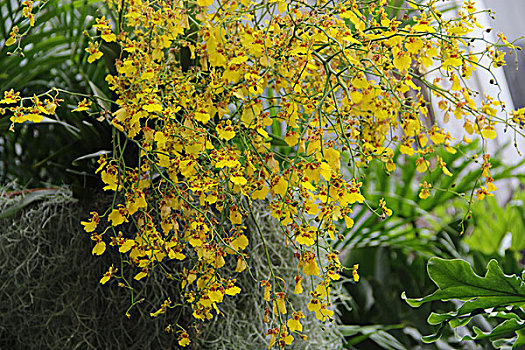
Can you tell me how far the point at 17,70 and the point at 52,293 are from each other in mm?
386

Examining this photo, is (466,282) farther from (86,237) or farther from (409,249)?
(409,249)

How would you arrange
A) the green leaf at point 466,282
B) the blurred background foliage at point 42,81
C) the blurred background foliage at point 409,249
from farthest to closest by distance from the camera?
the blurred background foliage at point 409,249 < the blurred background foliage at point 42,81 < the green leaf at point 466,282

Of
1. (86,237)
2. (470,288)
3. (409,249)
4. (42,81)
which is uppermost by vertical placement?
(42,81)

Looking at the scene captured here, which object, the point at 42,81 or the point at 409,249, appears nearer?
the point at 42,81

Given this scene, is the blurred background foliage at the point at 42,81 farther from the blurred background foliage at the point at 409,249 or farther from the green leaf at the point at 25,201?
the blurred background foliage at the point at 409,249

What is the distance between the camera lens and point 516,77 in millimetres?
1418

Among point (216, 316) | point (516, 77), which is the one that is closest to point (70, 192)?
point (216, 316)

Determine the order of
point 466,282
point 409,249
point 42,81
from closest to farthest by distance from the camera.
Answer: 1. point 466,282
2. point 42,81
3. point 409,249

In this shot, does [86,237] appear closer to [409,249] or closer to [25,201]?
[25,201]

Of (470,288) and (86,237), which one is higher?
(86,237)

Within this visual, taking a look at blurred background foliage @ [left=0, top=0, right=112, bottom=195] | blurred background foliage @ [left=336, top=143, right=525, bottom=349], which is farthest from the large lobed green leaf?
blurred background foliage @ [left=0, top=0, right=112, bottom=195]

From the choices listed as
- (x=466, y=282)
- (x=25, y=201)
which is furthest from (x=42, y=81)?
(x=466, y=282)

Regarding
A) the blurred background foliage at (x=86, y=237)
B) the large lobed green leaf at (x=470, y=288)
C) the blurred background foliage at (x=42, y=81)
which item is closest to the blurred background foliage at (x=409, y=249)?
the blurred background foliage at (x=86, y=237)

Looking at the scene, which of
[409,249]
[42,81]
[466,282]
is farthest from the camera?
[409,249]
